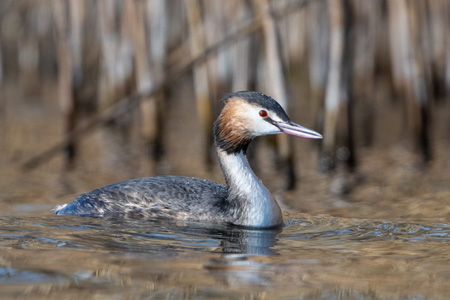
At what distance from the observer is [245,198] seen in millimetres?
7125

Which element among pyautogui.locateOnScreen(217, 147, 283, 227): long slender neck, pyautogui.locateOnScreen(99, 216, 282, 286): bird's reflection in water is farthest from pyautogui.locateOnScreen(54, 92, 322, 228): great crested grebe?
pyautogui.locateOnScreen(99, 216, 282, 286): bird's reflection in water

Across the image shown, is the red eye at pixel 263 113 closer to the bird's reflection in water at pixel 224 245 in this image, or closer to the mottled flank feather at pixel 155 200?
the mottled flank feather at pixel 155 200

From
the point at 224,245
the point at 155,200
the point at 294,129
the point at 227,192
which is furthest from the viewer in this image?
the point at 227,192

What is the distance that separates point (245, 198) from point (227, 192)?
1.09ft

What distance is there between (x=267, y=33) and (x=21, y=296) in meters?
5.55

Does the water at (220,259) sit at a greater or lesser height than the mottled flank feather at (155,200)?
lesser

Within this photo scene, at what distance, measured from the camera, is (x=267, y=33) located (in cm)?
951

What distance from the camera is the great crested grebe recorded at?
7078 mm

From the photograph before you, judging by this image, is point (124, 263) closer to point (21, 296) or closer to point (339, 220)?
point (21, 296)

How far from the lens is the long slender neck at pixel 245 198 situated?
23.0 feet

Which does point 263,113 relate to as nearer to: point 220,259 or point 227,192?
point 227,192

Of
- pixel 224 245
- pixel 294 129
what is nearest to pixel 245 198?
pixel 294 129

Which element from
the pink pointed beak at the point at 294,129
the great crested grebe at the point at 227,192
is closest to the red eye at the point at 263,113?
the great crested grebe at the point at 227,192

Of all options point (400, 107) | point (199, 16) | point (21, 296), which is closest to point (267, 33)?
point (199, 16)
